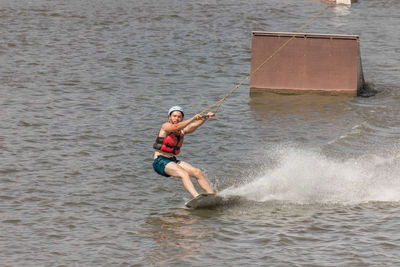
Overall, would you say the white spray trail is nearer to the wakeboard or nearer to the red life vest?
the wakeboard

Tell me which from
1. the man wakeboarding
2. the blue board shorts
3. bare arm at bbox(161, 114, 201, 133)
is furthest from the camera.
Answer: the blue board shorts

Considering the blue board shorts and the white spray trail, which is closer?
the blue board shorts

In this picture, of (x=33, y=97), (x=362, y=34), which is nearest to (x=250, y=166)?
(x=33, y=97)

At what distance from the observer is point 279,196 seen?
12320mm

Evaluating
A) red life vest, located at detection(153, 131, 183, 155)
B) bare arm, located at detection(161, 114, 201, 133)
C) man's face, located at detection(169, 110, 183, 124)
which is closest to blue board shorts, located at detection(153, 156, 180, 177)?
red life vest, located at detection(153, 131, 183, 155)

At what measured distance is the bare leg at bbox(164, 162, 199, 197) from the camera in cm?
1137

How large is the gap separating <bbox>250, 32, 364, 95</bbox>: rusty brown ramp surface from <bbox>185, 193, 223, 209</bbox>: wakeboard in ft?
30.6

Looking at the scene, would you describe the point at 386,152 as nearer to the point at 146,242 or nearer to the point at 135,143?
the point at 135,143

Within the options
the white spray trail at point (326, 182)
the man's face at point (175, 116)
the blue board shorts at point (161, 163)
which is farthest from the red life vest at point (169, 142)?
the white spray trail at point (326, 182)

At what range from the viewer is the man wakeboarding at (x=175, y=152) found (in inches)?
448

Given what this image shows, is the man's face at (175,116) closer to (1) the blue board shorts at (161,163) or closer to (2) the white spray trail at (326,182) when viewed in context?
(1) the blue board shorts at (161,163)

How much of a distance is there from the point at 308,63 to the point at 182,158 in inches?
265

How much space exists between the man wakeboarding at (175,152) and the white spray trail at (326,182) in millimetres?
970

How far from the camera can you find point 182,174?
1141 centimetres
